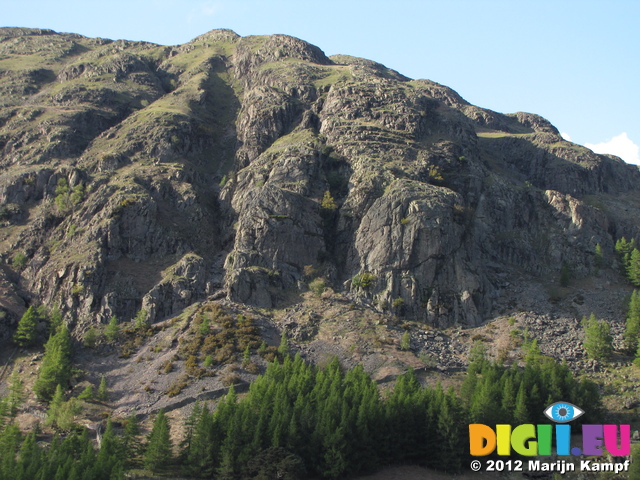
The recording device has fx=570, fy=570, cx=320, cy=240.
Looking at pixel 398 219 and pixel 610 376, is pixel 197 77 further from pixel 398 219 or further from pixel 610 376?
pixel 610 376

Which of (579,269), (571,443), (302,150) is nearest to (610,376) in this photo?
(571,443)

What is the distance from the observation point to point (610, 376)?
93.8m

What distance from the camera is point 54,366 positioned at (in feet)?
300

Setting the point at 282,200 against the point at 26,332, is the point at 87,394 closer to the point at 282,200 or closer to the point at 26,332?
the point at 26,332

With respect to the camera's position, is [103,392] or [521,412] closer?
[521,412]

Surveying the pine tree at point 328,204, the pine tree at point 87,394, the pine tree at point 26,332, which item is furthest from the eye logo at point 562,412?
the pine tree at point 26,332

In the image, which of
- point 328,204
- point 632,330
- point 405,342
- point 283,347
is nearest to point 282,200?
point 328,204

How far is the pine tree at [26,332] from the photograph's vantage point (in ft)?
336

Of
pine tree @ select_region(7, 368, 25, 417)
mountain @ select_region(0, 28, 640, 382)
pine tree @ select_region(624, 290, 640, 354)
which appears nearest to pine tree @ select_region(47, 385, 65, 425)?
pine tree @ select_region(7, 368, 25, 417)

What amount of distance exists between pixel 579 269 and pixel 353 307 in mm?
53023

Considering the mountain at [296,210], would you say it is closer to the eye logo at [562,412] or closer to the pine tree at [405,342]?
the pine tree at [405,342]

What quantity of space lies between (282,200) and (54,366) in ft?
188

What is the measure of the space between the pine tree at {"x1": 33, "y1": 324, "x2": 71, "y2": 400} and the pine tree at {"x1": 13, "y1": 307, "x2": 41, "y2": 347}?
5305 millimetres

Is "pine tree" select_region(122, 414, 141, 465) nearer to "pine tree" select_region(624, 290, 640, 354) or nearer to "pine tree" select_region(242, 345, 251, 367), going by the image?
"pine tree" select_region(242, 345, 251, 367)
